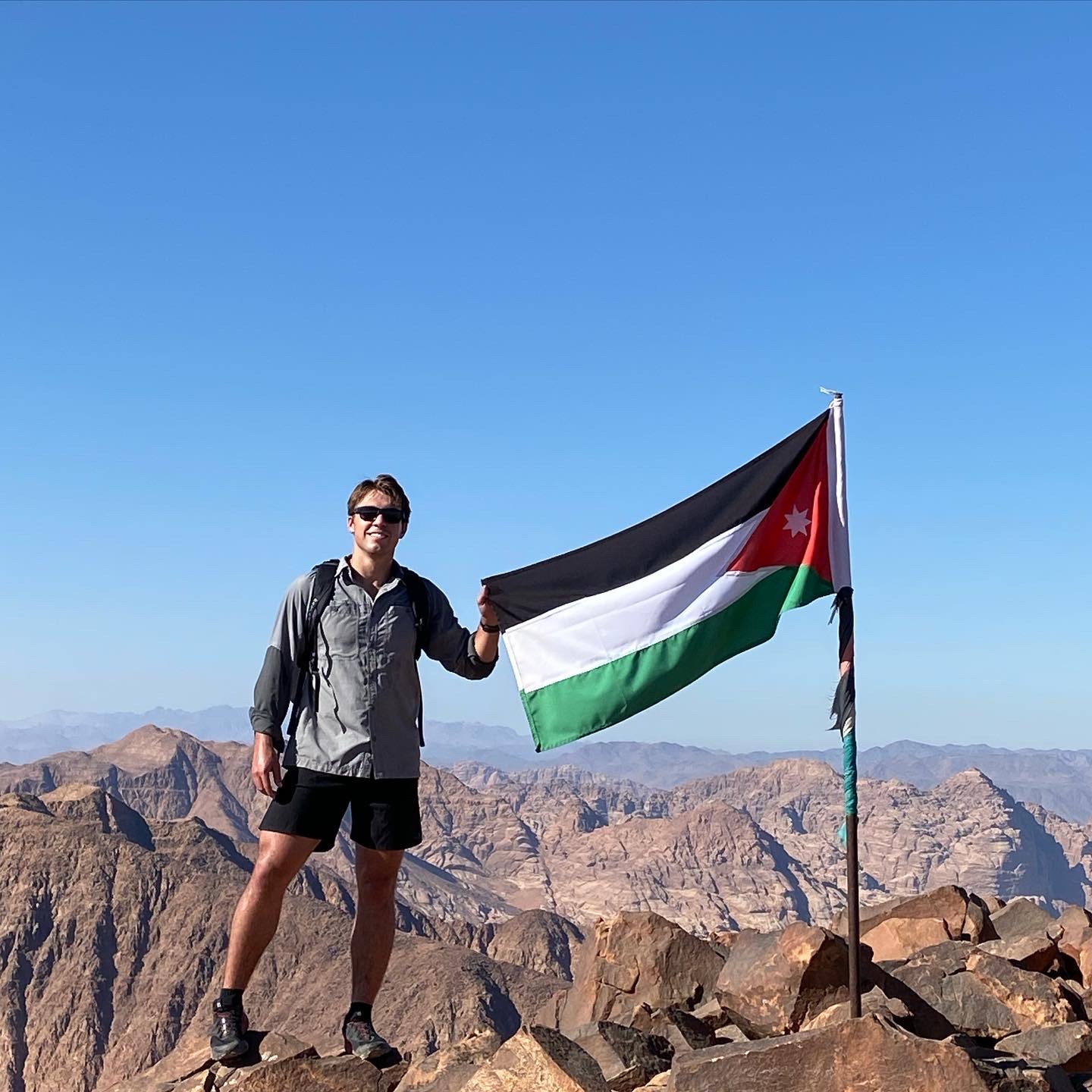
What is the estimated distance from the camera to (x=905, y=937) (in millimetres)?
11703

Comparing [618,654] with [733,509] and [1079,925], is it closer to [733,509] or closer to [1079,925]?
[733,509]

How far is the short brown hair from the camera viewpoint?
22.9 feet

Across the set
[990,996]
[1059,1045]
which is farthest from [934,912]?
[1059,1045]

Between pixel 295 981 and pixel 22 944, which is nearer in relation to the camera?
pixel 295 981

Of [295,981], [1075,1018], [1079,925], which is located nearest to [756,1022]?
[1075,1018]

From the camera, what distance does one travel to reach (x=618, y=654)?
7.33m

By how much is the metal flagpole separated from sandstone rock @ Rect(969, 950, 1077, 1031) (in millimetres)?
2045

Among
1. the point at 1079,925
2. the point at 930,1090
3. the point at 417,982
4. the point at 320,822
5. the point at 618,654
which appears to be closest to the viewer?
the point at 930,1090

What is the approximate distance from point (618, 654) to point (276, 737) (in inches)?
78.1

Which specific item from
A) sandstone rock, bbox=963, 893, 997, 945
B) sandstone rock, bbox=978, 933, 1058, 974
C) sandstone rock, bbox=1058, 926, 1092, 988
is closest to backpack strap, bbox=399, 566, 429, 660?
sandstone rock, bbox=978, 933, 1058, 974

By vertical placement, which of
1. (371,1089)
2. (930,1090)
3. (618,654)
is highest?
(618,654)

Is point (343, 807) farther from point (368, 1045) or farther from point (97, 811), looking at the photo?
point (97, 811)

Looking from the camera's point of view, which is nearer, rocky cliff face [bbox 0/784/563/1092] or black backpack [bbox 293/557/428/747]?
black backpack [bbox 293/557/428/747]

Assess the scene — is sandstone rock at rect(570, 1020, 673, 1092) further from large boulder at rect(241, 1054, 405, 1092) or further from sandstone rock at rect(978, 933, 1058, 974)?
sandstone rock at rect(978, 933, 1058, 974)
